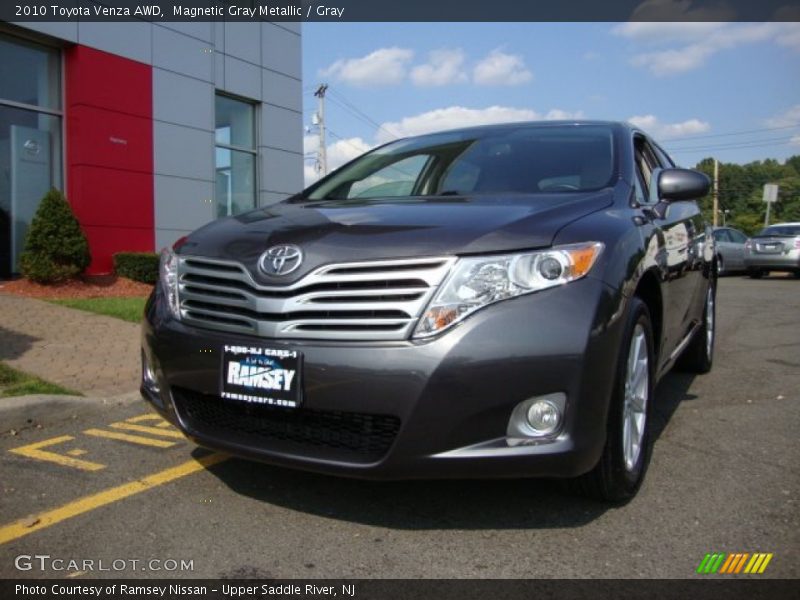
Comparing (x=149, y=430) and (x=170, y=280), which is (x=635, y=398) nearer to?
(x=170, y=280)

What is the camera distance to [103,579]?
229cm

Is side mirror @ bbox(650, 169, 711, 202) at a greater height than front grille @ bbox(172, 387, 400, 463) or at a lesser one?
greater

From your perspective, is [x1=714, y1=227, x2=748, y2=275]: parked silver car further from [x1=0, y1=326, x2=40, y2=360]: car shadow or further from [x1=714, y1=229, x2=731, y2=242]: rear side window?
[x1=0, y1=326, x2=40, y2=360]: car shadow

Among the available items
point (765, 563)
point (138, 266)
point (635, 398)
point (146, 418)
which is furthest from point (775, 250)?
point (765, 563)

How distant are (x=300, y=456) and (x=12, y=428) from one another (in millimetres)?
2380

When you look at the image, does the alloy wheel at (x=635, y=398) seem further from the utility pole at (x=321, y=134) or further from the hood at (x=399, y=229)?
the utility pole at (x=321, y=134)

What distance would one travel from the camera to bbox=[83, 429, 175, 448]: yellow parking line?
3754mm

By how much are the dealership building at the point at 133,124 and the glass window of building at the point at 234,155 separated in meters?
0.02

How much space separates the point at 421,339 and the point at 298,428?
58cm

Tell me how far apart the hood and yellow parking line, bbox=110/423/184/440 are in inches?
52.9

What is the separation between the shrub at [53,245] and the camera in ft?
30.8

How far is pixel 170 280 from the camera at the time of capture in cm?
302

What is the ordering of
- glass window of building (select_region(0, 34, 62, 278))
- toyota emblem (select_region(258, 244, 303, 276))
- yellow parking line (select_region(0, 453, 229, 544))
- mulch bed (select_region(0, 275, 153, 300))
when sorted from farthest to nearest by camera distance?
glass window of building (select_region(0, 34, 62, 278))
mulch bed (select_region(0, 275, 153, 300))
yellow parking line (select_region(0, 453, 229, 544))
toyota emblem (select_region(258, 244, 303, 276))

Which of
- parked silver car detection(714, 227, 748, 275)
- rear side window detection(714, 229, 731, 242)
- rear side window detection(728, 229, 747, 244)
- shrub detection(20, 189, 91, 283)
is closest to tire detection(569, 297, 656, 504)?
shrub detection(20, 189, 91, 283)
